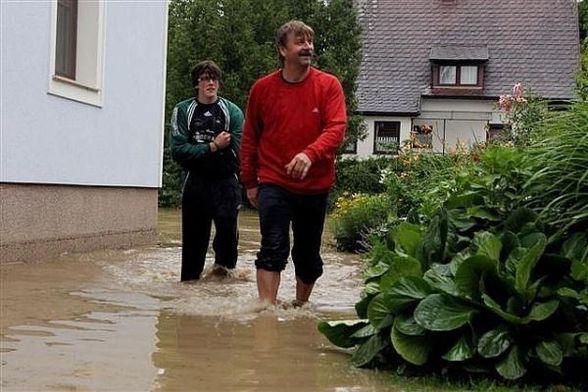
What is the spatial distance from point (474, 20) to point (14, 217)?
39049 millimetres

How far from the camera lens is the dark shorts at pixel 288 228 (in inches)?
258

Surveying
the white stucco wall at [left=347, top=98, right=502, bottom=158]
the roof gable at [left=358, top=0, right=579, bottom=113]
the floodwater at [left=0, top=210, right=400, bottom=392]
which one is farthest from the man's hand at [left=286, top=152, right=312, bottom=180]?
the roof gable at [left=358, top=0, right=579, bottom=113]

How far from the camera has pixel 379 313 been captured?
15.6 ft

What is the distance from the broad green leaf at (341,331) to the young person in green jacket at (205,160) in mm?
3278

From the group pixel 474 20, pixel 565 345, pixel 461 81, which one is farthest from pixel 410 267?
pixel 474 20

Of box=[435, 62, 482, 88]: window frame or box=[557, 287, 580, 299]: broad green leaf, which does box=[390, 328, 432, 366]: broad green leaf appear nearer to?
box=[557, 287, 580, 299]: broad green leaf

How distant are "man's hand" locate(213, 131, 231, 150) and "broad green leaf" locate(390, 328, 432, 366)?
3.80 meters

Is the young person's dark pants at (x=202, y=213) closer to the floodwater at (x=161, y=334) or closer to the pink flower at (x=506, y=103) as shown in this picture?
the floodwater at (x=161, y=334)

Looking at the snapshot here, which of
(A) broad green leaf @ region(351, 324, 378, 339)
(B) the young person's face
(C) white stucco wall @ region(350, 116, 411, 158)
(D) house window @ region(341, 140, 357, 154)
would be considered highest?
(C) white stucco wall @ region(350, 116, 411, 158)

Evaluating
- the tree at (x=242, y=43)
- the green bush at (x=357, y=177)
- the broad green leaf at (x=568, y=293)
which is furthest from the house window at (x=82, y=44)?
the green bush at (x=357, y=177)

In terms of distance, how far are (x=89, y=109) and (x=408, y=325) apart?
6907mm

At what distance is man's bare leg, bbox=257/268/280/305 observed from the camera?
21.5 feet

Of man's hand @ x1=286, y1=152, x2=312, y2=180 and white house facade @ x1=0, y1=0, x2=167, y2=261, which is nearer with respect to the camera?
man's hand @ x1=286, y1=152, x2=312, y2=180

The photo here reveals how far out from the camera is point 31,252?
945 cm
